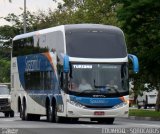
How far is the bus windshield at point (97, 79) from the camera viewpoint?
33219 millimetres

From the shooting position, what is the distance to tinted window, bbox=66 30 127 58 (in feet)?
110

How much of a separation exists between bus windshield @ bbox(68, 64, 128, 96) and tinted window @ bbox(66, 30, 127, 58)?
496mm

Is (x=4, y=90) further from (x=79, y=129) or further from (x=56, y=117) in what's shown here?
(x=79, y=129)

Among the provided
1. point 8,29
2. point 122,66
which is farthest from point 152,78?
point 8,29

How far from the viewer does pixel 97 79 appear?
33.3 m

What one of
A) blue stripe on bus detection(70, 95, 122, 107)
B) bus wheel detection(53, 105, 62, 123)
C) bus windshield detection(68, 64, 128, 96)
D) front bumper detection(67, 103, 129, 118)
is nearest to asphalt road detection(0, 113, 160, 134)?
front bumper detection(67, 103, 129, 118)

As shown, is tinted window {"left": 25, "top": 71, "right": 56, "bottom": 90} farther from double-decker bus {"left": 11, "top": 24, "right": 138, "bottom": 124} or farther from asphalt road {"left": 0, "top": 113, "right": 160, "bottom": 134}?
asphalt road {"left": 0, "top": 113, "right": 160, "bottom": 134}

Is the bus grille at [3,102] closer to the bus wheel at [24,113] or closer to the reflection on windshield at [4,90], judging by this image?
the reflection on windshield at [4,90]

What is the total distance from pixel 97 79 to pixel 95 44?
4.90ft

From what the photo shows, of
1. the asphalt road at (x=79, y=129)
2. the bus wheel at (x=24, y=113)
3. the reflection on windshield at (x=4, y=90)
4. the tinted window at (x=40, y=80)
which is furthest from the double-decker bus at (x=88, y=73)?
the reflection on windshield at (x=4, y=90)

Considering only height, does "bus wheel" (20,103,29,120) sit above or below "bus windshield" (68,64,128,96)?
below

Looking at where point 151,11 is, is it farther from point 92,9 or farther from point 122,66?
point 92,9

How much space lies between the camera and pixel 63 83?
33.6 meters

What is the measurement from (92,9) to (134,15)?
1927 cm
